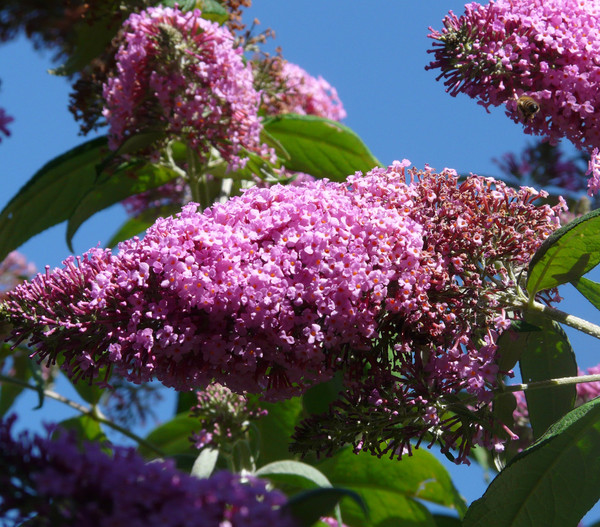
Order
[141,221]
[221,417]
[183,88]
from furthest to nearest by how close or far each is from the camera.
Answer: [141,221]
[183,88]
[221,417]

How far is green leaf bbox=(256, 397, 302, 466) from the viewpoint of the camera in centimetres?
323

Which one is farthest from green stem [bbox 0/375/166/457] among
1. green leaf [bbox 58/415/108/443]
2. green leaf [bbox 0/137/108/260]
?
green leaf [bbox 0/137/108/260]

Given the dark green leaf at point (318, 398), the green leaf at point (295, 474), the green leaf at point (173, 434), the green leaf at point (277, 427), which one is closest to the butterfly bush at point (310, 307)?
the green leaf at point (295, 474)

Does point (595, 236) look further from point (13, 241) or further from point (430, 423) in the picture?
point (13, 241)

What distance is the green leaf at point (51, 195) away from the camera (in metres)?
3.59

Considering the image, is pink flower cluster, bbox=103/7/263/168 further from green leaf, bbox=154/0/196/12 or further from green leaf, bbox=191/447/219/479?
green leaf, bbox=191/447/219/479

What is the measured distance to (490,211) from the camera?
2227 millimetres

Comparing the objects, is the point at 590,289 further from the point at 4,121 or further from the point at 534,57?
the point at 4,121

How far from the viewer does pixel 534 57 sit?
8.30 feet

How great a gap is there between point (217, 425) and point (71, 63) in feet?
6.56

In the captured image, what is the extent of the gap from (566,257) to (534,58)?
2.32 feet

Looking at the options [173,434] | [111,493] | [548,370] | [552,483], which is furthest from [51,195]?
[111,493]

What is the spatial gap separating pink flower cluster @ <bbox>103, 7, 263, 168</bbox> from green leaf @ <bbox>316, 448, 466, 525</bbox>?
4.10ft

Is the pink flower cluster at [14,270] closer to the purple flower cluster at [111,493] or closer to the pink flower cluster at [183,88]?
the pink flower cluster at [183,88]
